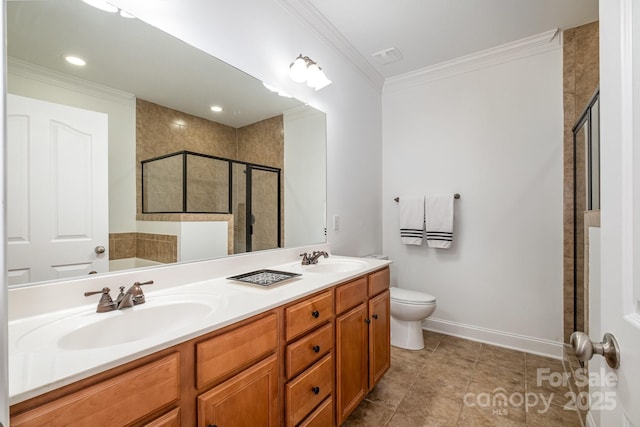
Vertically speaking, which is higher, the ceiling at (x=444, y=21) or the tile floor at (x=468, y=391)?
the ceiling at (x=444, y=21)

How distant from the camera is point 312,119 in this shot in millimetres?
2160

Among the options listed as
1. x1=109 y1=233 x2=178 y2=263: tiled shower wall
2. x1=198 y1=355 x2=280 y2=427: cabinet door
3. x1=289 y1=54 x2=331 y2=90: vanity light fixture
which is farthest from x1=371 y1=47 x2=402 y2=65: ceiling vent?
x1=198 y1=355 x2=280 y2=427: cabinet door

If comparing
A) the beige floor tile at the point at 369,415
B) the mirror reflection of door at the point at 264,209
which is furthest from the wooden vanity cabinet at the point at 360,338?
the mirror reflection of door at the point at 264,209

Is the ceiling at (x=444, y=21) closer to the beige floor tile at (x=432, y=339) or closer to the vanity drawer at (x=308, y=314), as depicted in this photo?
the vanity drawer at (x=308, y=314)

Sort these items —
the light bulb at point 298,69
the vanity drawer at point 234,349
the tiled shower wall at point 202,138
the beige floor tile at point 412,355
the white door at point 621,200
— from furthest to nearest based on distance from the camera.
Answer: the beige floor tile at point 412,355
the light bulb at point 298,69
the tiled shower wall at point 202,138
the vanity drawer at point 234,349
the white door at point 621,200

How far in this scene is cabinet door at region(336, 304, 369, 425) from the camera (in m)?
1.45

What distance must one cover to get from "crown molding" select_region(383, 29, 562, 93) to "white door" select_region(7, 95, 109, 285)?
272cm

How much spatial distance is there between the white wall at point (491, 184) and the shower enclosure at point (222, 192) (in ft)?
5.50

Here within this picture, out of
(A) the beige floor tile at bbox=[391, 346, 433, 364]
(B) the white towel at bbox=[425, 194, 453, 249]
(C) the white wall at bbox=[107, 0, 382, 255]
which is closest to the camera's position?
(C) the white wall at bbox=[107, 0, 382, 255]

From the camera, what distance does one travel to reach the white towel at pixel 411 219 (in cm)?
283

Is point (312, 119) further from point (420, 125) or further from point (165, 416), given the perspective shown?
point (165, 416)

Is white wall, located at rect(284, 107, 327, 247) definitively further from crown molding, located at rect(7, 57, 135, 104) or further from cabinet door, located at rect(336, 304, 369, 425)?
crown molding, located at rect(7, 57, 135, 104)

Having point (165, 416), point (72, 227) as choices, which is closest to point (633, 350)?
point (165, 416)

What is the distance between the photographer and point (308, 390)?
1.24m
